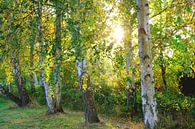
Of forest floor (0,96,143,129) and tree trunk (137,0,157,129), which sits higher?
tree trunk (137,0,157,129)

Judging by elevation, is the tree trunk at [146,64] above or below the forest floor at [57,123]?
above

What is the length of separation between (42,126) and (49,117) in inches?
103

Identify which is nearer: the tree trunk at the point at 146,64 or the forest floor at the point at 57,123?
the tree trunk at the point at 146,64

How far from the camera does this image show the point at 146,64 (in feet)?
24.0

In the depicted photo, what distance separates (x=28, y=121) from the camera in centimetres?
1495

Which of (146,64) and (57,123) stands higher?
(146,64)

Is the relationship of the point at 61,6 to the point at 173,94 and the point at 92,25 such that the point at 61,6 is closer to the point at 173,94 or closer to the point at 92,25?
the point at 92,25

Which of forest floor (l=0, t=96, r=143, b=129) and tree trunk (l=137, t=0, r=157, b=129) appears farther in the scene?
forest floor (l=0, t=96, r=143, b=129)

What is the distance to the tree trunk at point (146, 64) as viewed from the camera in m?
7.23

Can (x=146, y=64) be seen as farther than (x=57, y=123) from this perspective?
No

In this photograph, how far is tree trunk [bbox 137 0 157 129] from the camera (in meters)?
7.23

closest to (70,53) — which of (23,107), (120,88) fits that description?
(120,88)

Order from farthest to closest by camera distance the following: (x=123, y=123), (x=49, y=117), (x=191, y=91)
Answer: (x=191, y=91)
(x=49, y=117)
(x=123, y=123)

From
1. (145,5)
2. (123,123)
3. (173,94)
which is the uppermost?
(145,5)
